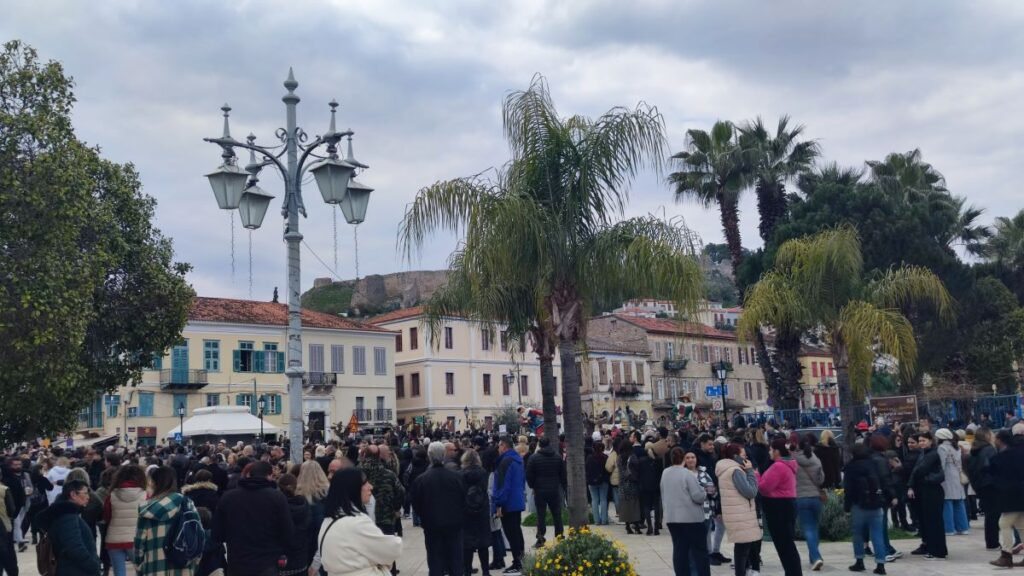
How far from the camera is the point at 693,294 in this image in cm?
1201

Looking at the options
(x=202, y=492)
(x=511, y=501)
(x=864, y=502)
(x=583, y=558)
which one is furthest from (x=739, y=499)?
(x=202, y=492)

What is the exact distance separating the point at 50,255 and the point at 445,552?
13452 millimetres

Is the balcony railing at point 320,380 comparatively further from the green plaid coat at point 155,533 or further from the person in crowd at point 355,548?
the person in crowd at point 355,548

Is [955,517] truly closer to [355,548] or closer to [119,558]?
[355,548]

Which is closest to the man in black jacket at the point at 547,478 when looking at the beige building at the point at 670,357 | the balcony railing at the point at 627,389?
the balcony railing at the point at 627,389

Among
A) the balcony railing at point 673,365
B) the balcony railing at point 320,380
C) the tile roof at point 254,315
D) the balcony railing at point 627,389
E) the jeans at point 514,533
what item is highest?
the tile roof at point 254,315

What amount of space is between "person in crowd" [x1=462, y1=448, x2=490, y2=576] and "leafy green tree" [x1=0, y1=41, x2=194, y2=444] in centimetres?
1175

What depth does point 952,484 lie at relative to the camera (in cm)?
1298

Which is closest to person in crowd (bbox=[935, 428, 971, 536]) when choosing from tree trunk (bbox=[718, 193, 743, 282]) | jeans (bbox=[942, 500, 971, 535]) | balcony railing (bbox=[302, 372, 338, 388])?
jeans (bbox=[942, 500, 971, 535])

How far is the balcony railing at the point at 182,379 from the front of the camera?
46.4m

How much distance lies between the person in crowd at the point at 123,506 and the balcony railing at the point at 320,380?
43707mm

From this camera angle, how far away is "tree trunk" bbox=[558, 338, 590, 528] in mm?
12031

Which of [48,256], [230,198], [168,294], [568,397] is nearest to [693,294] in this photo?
[568,397]

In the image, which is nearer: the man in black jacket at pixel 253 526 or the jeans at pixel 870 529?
the man in black jacket at pixel 253 526
